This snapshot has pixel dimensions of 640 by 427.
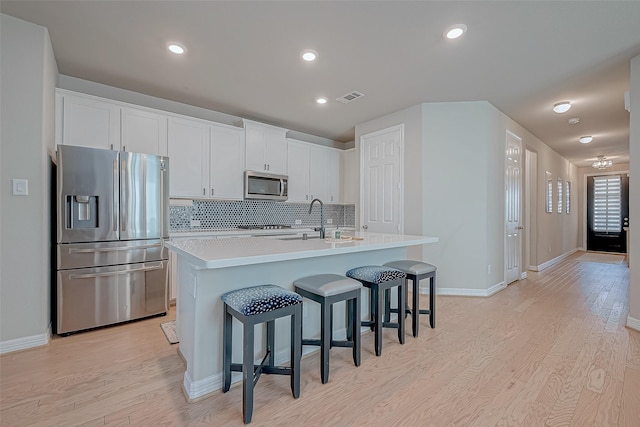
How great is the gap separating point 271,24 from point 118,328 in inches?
123

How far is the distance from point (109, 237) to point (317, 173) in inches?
129

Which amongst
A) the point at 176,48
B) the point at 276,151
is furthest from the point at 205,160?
the point at 176,48

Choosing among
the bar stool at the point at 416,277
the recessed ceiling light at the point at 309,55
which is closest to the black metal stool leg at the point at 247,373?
the bar stool at the point at 416,277

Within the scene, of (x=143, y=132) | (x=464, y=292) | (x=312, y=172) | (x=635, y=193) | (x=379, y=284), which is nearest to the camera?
(x=379, y=284)

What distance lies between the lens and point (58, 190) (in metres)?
2.56

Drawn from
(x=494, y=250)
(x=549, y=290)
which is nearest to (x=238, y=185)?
(x=494, y=250)

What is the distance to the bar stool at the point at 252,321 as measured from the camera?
5.09 ft

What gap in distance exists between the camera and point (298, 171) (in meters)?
4.95

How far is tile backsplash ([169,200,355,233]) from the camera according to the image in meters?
4.03

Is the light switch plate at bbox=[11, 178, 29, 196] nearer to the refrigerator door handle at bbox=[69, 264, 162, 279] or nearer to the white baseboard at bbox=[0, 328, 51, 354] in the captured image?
the refrigerator door handle at bbox=[69, 264, 162, 279]

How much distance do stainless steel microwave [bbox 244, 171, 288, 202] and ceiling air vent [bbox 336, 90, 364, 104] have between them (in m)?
1.49

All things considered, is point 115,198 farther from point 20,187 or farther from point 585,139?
point 585,139

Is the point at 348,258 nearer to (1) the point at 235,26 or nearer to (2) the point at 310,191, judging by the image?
(1) the point at 235,26

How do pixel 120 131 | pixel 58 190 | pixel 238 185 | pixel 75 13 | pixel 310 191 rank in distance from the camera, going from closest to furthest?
1. pixel 75 13
2. pixel 58 190
3. pixel 120 131
4. pixel 238 185
5. pixel 310 191
